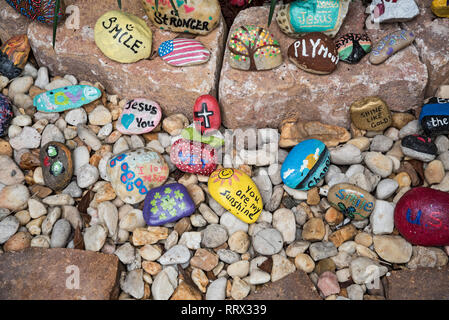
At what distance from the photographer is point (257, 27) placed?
1.59 meters

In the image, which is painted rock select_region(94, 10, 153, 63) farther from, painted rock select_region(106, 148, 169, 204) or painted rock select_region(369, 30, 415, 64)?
painted rock select_region(369, 30, 415, 64)

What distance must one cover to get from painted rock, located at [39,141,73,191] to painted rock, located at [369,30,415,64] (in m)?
1.34

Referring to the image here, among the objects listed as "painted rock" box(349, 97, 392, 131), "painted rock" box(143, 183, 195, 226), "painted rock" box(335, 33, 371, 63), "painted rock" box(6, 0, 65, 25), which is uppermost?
"painted rock" box(335, 33, 371, 63)

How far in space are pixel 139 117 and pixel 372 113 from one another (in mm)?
1000

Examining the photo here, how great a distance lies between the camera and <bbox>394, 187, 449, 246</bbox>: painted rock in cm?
129

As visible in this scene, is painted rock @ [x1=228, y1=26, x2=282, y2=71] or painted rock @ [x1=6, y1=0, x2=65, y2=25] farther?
painted rock @ [x1=6, y1=0, x2=65, y2=25]

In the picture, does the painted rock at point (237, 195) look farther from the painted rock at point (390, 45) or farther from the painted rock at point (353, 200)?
the painted rock at point (390, 45)

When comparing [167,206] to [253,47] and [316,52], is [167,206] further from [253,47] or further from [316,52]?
[316,52]

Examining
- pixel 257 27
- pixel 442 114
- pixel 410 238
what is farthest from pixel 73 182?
pixel 442 114

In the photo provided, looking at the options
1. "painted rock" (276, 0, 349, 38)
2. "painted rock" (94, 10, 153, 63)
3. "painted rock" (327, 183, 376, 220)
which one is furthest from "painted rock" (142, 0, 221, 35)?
"painted rock" (327, 183, 376, 220)

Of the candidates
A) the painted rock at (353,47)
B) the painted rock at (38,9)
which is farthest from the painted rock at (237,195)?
the painted rock at (38,9)

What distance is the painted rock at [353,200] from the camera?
1.40 metres

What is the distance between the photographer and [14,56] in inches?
73.4

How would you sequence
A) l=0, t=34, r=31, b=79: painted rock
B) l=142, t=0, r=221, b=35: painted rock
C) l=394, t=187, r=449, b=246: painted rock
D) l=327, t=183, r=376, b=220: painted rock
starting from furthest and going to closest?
l=0, t=34, r=31, b=79: painted rock < l=142, t=0, r=221, b=35: painted rock < l=327, t=183, r=376, b=220: painted rock < l=394, t=187, r=449, b=246: painted rock
